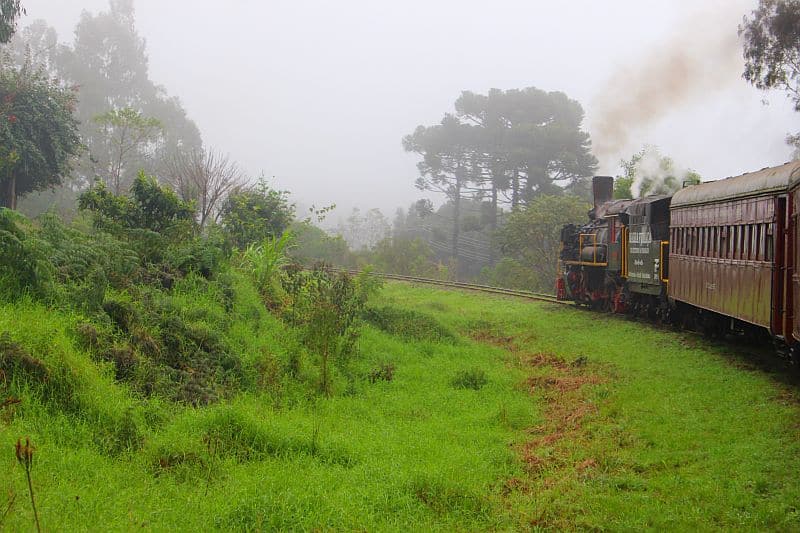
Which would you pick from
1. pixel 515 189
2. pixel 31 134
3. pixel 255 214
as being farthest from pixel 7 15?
pixel 515 189

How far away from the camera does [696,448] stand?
23.4ft

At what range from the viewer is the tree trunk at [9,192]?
26.9 m

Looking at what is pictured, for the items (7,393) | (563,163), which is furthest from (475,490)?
(563,163)

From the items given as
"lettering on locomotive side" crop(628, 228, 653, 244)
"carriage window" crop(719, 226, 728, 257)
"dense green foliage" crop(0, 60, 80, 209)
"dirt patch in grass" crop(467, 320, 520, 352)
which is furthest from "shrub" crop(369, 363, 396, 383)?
"dense green foliage" crop(0, 60, 80, 209)

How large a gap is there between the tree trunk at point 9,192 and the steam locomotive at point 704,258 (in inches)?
858

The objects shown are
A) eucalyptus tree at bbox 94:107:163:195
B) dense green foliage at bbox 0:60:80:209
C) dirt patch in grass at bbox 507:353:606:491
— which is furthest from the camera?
eucalyptus tree at bbox 94:107:163:195

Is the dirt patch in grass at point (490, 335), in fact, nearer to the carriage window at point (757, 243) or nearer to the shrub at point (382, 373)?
the shrub at point (382, 373)

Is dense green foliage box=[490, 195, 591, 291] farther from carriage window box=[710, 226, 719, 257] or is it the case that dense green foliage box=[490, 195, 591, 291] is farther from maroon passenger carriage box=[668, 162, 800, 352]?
carriage window box=[710, 226, 719, 257]

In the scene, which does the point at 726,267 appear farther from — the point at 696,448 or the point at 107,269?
the point at 107,269

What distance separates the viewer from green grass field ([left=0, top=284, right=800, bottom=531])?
18.0 feet

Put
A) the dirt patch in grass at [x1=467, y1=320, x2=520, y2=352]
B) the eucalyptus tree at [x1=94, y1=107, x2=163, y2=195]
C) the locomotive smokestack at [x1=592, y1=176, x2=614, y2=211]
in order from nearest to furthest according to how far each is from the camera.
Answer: the dirt patch in grass at [x1=467, y1=320, x2=520, y2=352]
the locomotive smokestack at [x1=592, y1=176, x2=614, y2=211]
the eucalyptus tree at [x1=94, y1=107, x2=163, y2=195]

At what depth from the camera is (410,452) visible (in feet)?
24.6

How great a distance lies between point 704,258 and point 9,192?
2636 centimetres

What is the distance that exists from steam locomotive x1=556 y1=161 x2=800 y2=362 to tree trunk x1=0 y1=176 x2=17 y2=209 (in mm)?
21803
